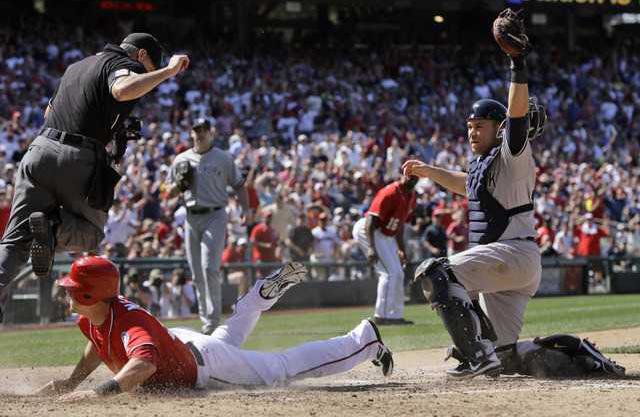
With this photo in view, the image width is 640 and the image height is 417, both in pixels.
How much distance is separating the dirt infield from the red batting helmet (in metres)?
0.53

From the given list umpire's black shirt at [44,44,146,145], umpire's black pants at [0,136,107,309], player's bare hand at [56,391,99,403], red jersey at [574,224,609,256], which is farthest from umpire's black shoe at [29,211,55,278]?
red jersey at [574,224,609,256]

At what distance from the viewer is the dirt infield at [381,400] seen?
17.7 feet

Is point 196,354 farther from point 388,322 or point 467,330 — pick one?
point 388,322

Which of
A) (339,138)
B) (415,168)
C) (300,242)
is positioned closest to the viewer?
(415,168)

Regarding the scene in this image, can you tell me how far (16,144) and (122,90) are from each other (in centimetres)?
1446

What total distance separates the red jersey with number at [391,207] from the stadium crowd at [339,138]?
2816mm

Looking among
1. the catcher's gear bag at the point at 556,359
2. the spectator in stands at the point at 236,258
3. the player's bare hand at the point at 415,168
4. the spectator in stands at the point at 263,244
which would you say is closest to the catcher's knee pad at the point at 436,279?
the catcher's gear bag at the point at 556,359

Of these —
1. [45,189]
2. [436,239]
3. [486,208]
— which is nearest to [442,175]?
[486,208]

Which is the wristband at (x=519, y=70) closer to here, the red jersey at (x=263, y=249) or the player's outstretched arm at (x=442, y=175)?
the player's outstretched arm at (x=442, y=175)

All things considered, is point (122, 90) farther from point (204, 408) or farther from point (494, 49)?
point (494, 49)

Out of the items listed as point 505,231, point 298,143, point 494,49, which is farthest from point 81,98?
point 494,49

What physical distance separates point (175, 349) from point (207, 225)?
5184 millimetres

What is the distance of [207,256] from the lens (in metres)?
11.0

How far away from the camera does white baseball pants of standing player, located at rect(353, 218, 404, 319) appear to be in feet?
40.7
